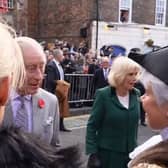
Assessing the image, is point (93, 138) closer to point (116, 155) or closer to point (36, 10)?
point (116, 155)

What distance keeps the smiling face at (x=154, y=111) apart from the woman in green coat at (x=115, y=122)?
2.06m

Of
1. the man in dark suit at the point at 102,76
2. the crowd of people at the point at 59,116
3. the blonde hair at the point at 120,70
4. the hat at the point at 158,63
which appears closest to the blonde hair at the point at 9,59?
the crowd of people at the point at 59,116

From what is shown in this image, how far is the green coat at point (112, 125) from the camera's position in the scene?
13.9ft

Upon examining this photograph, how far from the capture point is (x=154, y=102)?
81.7 inches

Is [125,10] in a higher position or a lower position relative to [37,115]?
higher

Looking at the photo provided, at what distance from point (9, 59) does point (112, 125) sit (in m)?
2.88

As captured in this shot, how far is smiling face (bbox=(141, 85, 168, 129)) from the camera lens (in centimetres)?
205

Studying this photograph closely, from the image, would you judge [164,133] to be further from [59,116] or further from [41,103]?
[59,116]

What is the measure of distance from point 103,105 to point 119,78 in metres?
0.31

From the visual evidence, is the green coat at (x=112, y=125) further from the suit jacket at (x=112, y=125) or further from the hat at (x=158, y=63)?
the hat at (x=158, y=63)

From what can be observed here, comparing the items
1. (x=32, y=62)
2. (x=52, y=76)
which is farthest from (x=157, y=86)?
(x=52, y=76)

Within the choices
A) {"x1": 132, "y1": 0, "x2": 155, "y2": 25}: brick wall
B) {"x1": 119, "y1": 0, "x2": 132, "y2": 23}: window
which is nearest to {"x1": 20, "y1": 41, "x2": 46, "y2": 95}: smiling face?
{"x1": 119, "y1": 0, "x2": 132, "y2": 23}: window

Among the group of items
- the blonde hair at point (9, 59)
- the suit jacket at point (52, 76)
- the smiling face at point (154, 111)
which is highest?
the blonde hair at point (9, 59)

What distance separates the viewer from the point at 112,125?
13.9 feet
